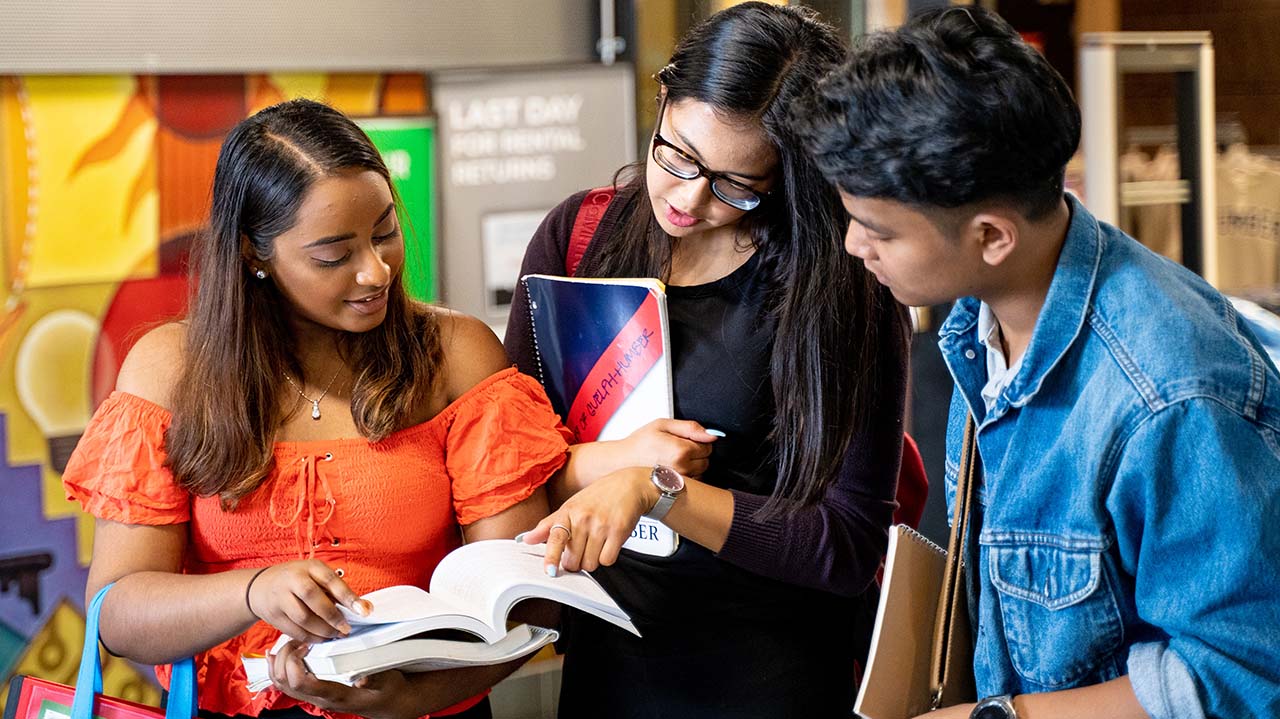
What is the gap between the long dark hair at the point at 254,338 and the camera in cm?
161

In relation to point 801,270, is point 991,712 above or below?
below

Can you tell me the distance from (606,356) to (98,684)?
783 mm

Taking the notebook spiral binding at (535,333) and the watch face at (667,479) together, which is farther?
the notebook spiral binding at (535,333)

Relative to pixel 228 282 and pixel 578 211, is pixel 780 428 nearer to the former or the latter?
pixel 578 211

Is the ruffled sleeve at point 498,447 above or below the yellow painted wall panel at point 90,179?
below

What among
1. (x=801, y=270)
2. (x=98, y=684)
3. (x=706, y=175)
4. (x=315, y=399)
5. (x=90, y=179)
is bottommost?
(x=98, y=684)

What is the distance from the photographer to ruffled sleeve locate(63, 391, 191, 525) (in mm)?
1590

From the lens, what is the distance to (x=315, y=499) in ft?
5.32

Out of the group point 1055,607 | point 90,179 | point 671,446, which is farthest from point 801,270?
point 90,179

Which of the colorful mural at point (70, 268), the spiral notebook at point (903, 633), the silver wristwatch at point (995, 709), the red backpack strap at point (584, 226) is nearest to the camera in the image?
the silver wristwatch at point (995, 709)

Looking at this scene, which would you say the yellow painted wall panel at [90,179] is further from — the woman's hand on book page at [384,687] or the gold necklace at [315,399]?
the woman's hand on book page at [384,687]

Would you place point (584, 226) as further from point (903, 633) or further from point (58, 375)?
point (58, 375)

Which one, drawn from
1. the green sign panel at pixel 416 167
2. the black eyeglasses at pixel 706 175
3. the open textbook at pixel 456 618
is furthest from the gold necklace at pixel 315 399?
the green sign panel at pixel 416 167

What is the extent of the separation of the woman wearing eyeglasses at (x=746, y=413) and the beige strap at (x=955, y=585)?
0.87 feet
